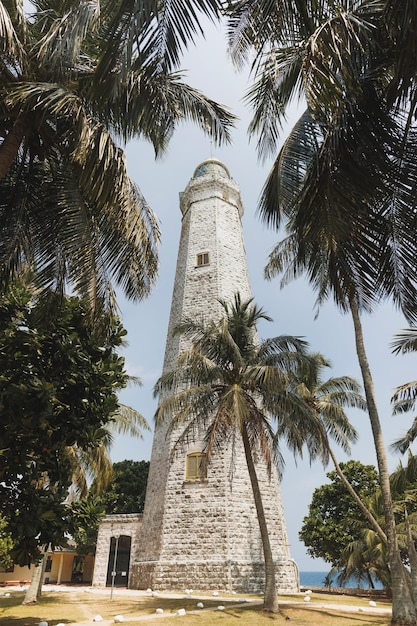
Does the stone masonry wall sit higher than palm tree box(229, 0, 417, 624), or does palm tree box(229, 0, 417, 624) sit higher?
palm tree box(229, 0, 417, 624)

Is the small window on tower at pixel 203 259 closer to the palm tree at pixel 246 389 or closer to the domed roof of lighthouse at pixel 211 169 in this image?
the domed roof of lighthouse at pixel 211 169

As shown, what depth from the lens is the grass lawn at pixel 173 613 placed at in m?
10.00

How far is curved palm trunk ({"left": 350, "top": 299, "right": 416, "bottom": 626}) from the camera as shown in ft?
31.8

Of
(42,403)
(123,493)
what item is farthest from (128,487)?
(42,403)

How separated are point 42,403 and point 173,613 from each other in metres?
7.86

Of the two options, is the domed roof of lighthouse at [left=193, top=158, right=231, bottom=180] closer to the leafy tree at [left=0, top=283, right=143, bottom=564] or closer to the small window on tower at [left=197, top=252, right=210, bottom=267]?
the small window on tower at [left=197, top=252, right=210, bottom=267]

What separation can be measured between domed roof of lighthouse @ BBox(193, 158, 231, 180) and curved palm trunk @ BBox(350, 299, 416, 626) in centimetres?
1432

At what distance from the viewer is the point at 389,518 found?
34.5ft

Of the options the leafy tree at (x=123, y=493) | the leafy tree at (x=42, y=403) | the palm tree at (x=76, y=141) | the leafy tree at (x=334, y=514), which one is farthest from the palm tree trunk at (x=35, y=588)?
the leafy tree at (x=334, y=514)

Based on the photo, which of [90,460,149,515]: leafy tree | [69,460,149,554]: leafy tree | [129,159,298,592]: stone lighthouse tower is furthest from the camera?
[90,460,149,515]: leafy tree

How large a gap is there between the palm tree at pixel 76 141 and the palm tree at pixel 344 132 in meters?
1.24

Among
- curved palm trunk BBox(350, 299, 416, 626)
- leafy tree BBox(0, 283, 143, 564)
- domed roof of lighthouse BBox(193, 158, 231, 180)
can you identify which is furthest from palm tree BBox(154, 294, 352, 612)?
domed roof of lighthouse BBox(193, 158, 231, 180)

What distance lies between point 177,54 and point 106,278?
3.34m

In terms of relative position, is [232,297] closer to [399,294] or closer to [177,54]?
[399,294]
